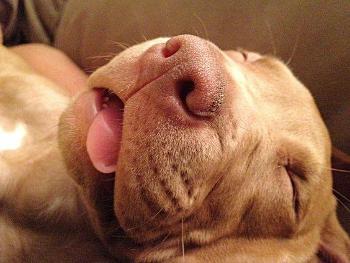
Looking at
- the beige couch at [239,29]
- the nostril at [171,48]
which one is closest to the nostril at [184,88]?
the nostril at [171,48]

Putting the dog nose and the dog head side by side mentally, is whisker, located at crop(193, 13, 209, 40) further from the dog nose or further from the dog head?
the dog nose

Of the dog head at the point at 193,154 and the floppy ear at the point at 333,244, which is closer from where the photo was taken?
the dog head at the point at 193,154

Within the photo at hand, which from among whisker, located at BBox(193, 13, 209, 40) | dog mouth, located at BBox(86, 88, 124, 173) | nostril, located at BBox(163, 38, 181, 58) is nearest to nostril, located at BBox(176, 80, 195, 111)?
nostril, located at BBox(163, 38, 181, 58)

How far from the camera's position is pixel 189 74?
4.38ft

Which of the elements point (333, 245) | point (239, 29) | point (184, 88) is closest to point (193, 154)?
point (184, 88)

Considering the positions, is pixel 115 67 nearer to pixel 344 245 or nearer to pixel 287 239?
pixel 287 239

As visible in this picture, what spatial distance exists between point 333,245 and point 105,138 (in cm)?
112

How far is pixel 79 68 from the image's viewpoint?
3.19 metres

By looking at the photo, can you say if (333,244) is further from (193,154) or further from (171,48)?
(171,48)

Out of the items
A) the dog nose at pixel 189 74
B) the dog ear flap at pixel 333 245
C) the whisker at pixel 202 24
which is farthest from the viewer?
the whisker at pixel 202 24

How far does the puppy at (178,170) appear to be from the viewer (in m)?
1.38

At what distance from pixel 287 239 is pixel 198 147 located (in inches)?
28.1

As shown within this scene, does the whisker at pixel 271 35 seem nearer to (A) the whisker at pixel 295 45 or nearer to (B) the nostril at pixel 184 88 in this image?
(A) the whisker at pixel 295 45

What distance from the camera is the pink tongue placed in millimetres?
1506
